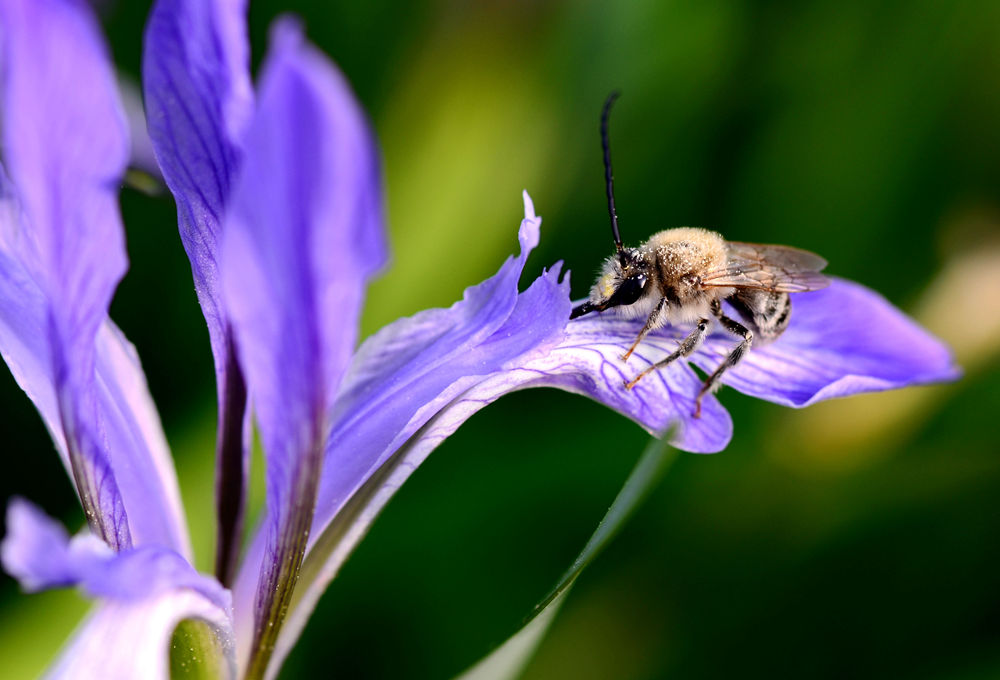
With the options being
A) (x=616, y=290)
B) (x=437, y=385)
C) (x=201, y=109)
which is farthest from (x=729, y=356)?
(x=201, y=109)

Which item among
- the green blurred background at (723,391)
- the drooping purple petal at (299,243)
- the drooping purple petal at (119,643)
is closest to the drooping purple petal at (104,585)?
the drooping purple petal at (119,643)

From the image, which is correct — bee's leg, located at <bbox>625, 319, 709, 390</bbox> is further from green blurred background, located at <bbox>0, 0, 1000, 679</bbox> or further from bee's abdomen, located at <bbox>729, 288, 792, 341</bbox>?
green blurred background, located at <bbox>0, 0, 1000, 679</bbox>

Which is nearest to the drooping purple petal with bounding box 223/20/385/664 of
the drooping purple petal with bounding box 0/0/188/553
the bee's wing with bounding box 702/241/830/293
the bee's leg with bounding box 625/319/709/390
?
the drooping purple petal with bounding box 0/0/188/553

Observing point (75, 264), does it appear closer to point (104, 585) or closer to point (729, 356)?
point (104, 585)

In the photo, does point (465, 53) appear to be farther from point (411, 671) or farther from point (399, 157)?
point (411, 671)

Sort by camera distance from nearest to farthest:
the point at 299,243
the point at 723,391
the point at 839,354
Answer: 1. the point at 299,243
2. the point at 839,354
3. the point at 723,391
